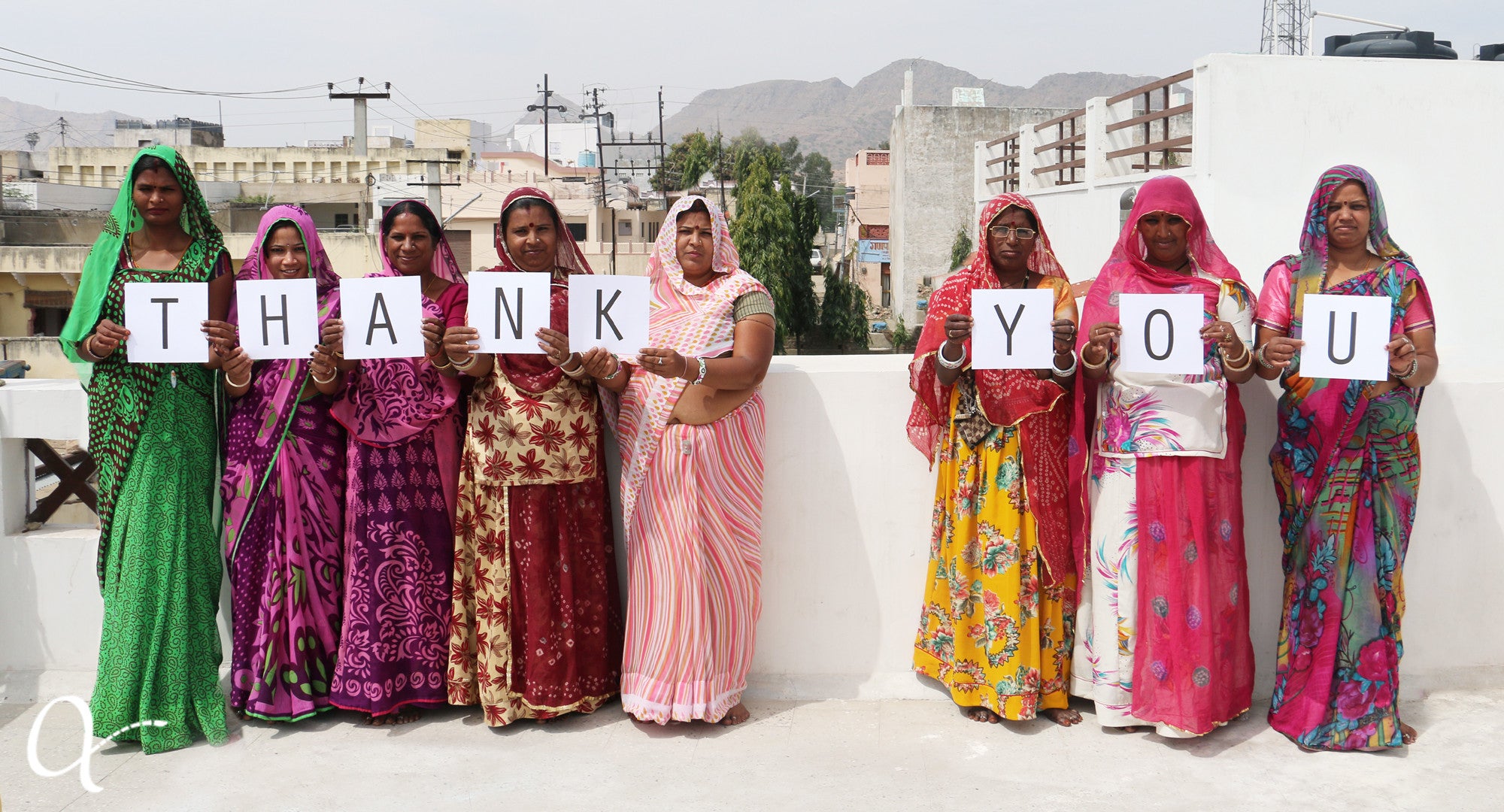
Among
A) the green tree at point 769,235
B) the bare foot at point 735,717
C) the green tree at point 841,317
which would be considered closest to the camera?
the bare foot at point 735,717

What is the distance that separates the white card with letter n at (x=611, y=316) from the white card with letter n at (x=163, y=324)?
3.94 feet

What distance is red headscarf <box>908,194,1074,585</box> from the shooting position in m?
3.75

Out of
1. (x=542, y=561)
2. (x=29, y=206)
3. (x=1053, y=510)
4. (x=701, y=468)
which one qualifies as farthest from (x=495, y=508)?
(x=29, y=206)

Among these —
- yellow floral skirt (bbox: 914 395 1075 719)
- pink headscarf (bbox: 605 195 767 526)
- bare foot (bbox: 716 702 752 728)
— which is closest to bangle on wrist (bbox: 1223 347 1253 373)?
yellow floral skirt (bbox: 914 395 1075 719)

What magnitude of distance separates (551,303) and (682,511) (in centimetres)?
80

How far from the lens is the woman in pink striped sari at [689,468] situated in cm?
379

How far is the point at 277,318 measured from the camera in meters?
3.64

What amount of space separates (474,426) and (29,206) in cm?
3645

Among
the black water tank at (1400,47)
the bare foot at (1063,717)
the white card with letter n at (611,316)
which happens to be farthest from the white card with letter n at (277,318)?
the black water tank at (1400,47)

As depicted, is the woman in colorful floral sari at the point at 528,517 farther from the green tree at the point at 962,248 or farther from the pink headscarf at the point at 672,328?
the green tree at the point at 962,248

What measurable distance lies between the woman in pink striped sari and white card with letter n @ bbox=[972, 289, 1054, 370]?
2.34 ft

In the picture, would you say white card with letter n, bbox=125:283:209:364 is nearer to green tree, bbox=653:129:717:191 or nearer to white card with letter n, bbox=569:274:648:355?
white card with letter n, bbox=569:274:648:355

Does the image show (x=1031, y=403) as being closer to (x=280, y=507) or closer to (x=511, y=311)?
(x=511, y=311)

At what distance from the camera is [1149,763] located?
3564mm
